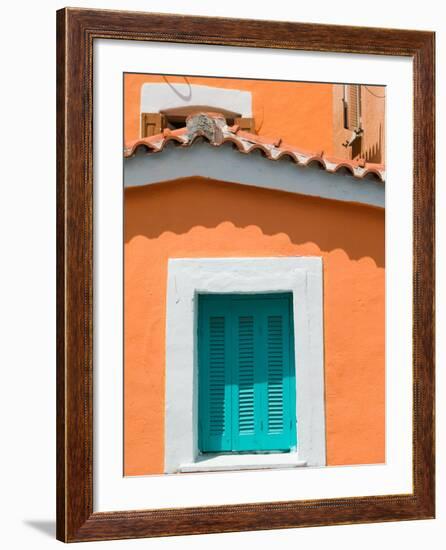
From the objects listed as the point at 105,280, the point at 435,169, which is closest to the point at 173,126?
the point at 105,280

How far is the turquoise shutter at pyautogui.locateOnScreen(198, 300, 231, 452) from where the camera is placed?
5.34 m

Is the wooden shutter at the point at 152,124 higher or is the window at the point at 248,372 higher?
the wooden shutter at the point at 152,124

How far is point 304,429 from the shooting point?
545 cm

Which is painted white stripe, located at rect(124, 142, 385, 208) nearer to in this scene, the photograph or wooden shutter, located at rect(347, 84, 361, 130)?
the photograph

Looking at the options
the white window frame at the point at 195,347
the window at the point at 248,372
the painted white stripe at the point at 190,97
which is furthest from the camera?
the window at the point at 248,372

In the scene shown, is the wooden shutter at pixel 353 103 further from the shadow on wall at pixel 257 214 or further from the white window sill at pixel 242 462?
the white window sill at pixel 242 462

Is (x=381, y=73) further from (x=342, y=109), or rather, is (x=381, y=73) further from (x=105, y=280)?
(x=105, y=280)

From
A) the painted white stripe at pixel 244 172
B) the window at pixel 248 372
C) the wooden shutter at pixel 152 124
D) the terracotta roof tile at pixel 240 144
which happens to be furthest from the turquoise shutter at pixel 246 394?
the wooden shutter at pixel 152 124

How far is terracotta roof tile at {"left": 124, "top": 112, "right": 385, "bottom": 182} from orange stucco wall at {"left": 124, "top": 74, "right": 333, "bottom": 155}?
0.12ft

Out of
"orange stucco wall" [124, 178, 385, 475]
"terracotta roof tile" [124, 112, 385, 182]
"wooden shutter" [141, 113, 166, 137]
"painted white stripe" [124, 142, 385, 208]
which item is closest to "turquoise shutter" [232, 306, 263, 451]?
"orange stucco wall" [124, 178, 385, 475]

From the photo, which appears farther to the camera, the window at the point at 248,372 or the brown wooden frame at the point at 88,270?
the window at the point at 248,372

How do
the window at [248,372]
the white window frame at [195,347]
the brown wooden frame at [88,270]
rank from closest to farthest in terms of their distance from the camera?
the brown wooden frame at [88,270] < the white window frame at [195,347] < the window at [248,372]

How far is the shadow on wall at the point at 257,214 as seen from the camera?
520cm

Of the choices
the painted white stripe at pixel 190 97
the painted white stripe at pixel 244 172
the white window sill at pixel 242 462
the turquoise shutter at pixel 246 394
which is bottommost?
the white window sill at pixel 242 462
